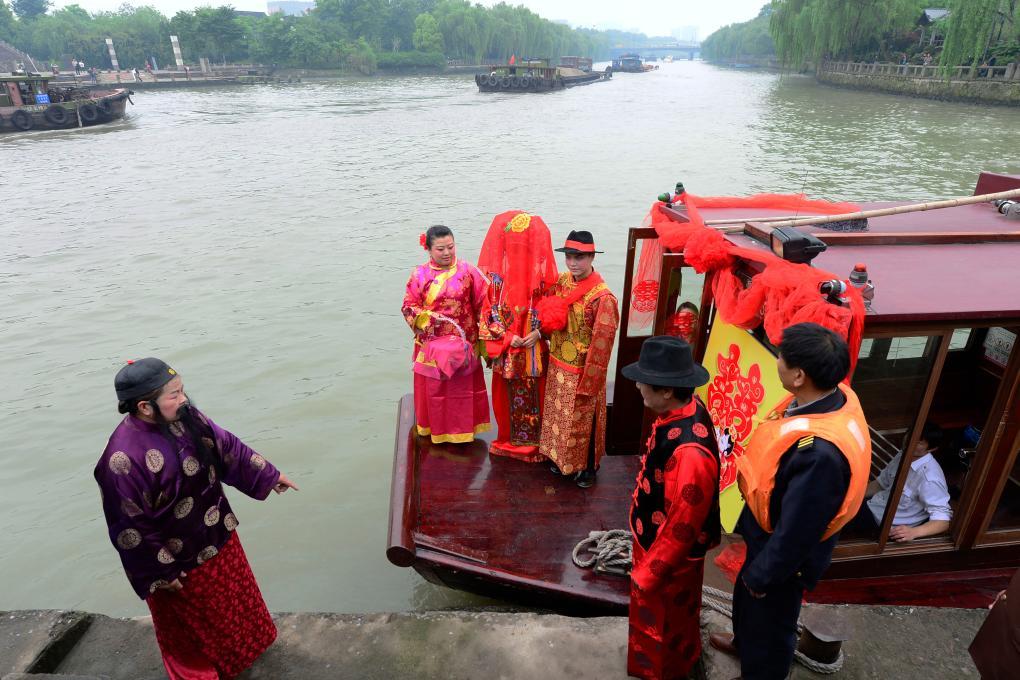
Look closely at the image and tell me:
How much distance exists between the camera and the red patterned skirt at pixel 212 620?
2324 millimetres

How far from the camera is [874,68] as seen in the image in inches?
1523

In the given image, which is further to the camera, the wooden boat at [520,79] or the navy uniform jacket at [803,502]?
the wooden boat at [520,79]

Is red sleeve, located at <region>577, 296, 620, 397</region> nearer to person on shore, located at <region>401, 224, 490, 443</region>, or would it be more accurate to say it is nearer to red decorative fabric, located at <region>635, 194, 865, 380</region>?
red decorative fabric, located at <region>635, 194, 865, 380</region>

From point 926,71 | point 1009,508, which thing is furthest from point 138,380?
point 926,71

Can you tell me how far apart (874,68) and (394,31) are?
53.9 m

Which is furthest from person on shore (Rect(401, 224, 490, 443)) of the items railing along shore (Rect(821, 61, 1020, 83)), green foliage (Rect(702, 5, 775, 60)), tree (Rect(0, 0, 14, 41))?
tree (Rect(0, 0, 14, 41))

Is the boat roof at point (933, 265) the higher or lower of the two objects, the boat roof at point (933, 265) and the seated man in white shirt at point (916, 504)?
the higher

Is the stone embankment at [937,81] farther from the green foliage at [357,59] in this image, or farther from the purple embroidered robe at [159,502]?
the green foliage at [357,59]

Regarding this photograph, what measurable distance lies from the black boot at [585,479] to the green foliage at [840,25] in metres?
43.2

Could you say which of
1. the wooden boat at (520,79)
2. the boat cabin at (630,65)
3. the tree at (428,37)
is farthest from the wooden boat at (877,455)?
the boat cabin at (630,65)

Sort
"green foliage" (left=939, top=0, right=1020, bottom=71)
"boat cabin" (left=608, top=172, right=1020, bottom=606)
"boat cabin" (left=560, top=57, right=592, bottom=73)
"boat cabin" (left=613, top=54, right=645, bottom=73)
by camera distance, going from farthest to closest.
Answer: "boat cabin" (left=613, top=54, right=645, bottom=73) < "boat cabin" (left=560, top=57, right=592, bottom=73) < "green foliage" (left=939, top=0, right=1020, bottom=71) < "boat cabin" (left=608, top=172, right=1020, bottom=606)

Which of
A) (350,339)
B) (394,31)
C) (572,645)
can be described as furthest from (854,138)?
(394,31)

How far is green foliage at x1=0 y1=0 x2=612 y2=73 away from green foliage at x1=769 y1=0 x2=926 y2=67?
37709 mm

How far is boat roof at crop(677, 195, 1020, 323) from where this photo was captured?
7.46 ft
